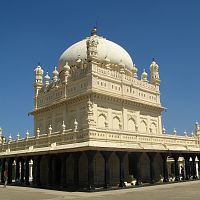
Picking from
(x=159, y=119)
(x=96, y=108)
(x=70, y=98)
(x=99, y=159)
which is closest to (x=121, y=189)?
(x=99, y=159)

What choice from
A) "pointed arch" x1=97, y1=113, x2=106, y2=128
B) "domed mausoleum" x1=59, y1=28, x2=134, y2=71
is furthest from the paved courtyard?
"domed mausoleum" x1=59, y1=28, x2=134, y2=71

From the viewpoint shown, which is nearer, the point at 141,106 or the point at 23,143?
the point at 23,143

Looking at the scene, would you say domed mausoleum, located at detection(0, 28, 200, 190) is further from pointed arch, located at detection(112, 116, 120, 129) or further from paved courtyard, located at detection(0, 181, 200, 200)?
paved courtyard, located at detection(0, 181, 200, 200)

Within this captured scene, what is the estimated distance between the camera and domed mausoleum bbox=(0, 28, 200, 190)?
68.3 ft

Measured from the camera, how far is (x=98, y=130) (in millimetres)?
19719

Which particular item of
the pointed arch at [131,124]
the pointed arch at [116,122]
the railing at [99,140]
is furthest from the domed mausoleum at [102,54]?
the railing at [99,140]

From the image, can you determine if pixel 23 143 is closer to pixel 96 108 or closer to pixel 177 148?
pixel 96 108

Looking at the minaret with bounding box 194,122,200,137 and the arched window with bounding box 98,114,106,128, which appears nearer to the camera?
the arched window with bounding box 98,114,106,128

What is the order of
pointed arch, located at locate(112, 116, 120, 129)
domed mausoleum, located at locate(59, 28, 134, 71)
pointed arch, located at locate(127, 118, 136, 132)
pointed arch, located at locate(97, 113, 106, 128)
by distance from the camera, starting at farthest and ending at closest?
domed mausoleum, located at locate(59, 28, 134, 71) < pointed arch, located at locate(127, 118, 136, 132) < pointed arch, located at locate(112, 116, 120, 129) < pointed arch, located at locate(97, 113, 106, 128)

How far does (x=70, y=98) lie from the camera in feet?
90.5

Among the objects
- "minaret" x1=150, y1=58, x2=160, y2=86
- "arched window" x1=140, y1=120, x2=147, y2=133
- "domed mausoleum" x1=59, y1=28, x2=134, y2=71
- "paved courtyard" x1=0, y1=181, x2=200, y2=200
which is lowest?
"paved courtyard" x1=0, y1=181, x2=200, y2=200

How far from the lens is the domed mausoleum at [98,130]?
20828mm

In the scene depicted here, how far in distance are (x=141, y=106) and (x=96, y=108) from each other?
635 cm

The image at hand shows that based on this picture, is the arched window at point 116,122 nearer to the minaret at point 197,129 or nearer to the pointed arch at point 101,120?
the pointed arch at point 101,120
